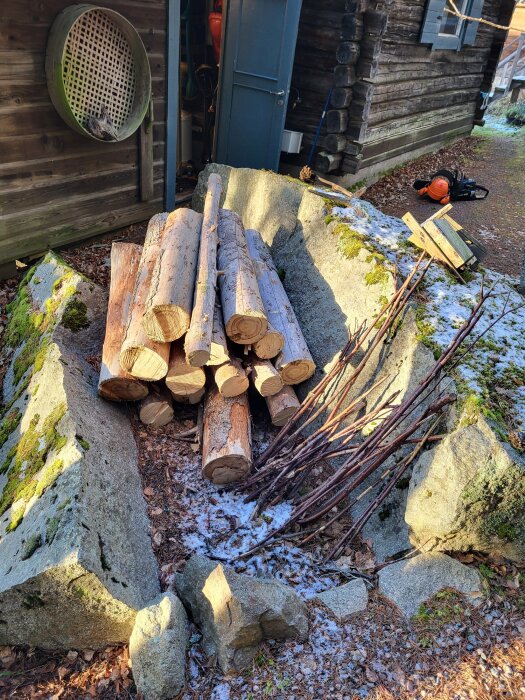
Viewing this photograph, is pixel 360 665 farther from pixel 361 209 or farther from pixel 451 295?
pixel 361 209

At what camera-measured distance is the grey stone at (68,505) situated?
8.25ft

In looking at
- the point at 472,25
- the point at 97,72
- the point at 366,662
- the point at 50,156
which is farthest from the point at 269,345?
the point at 472,25

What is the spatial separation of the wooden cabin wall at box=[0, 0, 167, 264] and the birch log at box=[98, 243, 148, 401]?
1286 mm

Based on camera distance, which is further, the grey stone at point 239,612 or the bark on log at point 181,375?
the bark on log at point 181,375

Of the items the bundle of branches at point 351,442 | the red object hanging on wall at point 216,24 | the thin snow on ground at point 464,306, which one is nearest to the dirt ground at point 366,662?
the bundle of branches at point 351,442

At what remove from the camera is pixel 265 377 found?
13.3ft

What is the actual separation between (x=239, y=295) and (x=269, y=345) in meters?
0.48

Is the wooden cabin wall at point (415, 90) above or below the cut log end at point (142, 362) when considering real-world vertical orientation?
above

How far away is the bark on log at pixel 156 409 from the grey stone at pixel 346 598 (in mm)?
1860

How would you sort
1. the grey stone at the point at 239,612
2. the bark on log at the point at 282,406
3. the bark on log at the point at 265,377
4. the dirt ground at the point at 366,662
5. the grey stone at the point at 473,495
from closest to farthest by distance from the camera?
the dirt ground at the point at 366,662
the grey stone at the point at 239,612
the grey stone at the point at 473,495
the bark on log at the point at 265,377
the bark on log at the point at 282,406

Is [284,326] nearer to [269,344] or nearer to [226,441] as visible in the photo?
[269,344]

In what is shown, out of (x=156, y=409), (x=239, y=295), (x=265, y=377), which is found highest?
(x=239, y=295)

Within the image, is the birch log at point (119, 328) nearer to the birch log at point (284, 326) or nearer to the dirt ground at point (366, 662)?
the birch log at point (284, 326)

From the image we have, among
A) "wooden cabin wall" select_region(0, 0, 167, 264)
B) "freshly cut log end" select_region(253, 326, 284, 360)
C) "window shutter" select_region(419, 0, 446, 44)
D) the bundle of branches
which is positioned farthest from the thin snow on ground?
"window shutter" select_region(419, 0, 446, 44)
